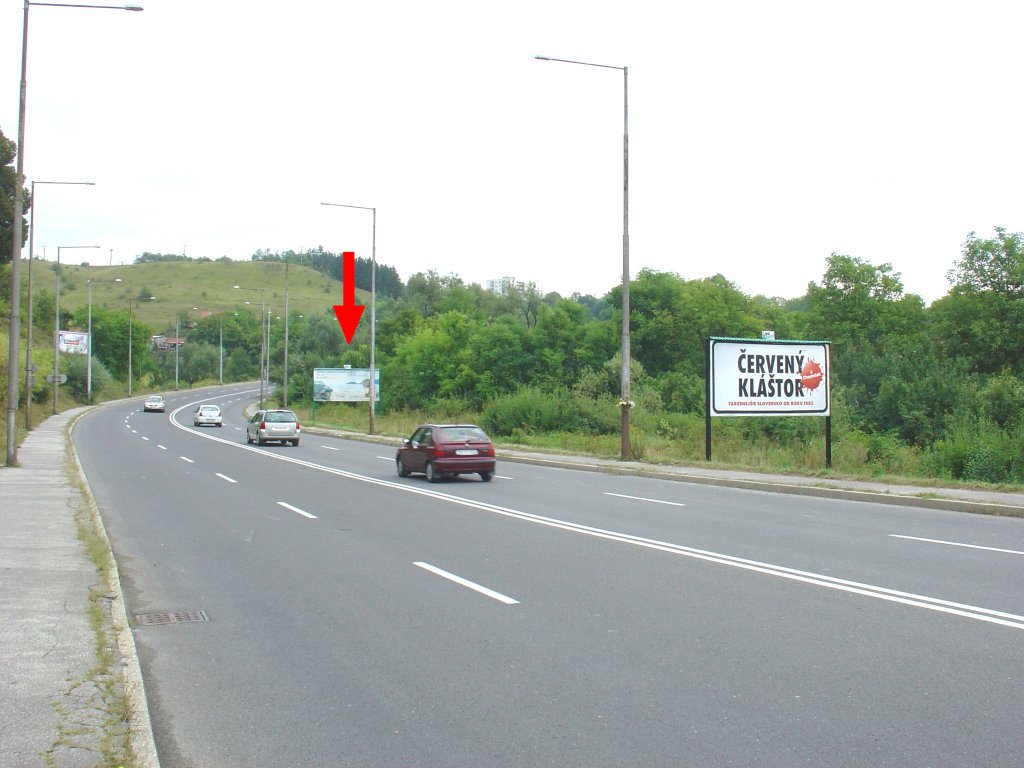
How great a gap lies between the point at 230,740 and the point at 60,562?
6148 millimetres

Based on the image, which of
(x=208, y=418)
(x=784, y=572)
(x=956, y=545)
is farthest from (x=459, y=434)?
(x=208, y=418)

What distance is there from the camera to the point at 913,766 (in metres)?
4.73

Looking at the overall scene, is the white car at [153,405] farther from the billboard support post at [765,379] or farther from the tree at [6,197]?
the billboard support post at [765,379]

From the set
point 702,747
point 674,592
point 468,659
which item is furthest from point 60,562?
point 702,747

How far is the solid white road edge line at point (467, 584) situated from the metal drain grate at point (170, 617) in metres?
2.49

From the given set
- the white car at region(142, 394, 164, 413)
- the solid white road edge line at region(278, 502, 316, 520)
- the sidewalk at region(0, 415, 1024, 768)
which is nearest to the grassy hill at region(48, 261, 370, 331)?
the white car at region(142, 394, 164, 413)

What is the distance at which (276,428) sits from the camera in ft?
129

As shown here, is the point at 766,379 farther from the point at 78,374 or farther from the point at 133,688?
the point at 78,374

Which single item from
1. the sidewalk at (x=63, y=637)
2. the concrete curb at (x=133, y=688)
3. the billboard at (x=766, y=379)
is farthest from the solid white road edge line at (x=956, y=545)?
the billboard at (x=766, y=379)

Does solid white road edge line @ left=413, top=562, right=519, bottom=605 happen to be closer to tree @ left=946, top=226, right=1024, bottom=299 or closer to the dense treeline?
the dense treeline

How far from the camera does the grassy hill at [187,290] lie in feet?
538

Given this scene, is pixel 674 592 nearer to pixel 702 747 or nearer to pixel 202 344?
pixel 702 747

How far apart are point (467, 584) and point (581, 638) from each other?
2482 millimetres

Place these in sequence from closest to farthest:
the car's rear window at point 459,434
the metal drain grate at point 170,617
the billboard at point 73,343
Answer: the metal drain grate at point 170,617 < the car's rear window at point 459,434 < the billboard at point 73,343
